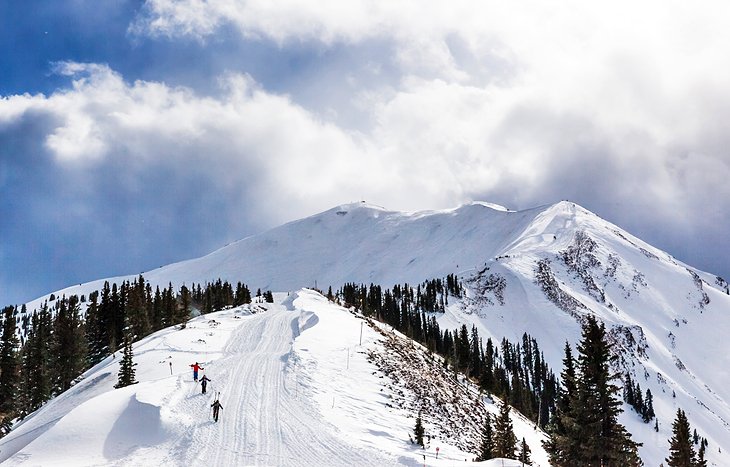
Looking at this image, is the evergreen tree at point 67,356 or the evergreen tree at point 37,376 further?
the evergreen tree at point 67,356

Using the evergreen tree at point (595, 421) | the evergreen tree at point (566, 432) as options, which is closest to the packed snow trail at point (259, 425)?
the evergreen tree at point (566, 432)

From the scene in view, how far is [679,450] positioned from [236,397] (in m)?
28.0

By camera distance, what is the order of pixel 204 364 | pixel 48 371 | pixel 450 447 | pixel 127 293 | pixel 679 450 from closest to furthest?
pixel 450 447 < pixel 679 450 < pixel 204 364 < pixel 48 371 < pixel 127 293

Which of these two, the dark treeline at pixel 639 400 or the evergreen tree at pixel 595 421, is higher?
the evergreen tree at pixel 595 421

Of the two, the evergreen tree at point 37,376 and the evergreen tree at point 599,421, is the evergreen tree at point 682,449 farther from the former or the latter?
the evergreen tree at point 37,376

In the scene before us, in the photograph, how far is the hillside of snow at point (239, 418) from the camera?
23.4 meters

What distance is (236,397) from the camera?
31516 mm

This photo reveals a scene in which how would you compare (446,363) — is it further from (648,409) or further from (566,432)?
(648,409)

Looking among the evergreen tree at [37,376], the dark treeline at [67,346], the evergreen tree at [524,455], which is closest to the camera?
the evergreen tree at [524,455]

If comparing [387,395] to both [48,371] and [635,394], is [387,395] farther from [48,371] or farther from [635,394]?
[635,394]

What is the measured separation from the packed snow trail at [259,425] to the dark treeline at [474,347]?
180 feet

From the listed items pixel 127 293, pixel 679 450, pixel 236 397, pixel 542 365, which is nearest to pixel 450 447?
pixel 236 397

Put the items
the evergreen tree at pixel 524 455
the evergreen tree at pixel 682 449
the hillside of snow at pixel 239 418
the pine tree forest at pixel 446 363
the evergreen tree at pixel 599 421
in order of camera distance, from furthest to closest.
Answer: the evergreen tree at pixel 682 449 → the evergreen tree at pixel 524 455 → the pine tree forest at pixel 446 363 → the evergreen tree at pixel 599 421 → the hillside of snow at pixel 239 418

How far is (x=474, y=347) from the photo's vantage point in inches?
4796
